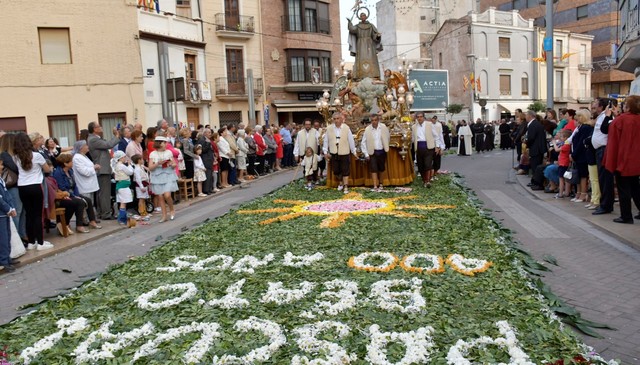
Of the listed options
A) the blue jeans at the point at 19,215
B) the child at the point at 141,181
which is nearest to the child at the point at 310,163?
the child at the point at 141,181

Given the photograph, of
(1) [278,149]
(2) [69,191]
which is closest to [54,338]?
(2) [69,191]

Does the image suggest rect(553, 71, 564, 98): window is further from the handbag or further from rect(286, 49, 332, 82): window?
the handbag

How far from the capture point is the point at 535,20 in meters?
54.9

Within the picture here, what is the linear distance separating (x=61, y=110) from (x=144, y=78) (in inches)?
156

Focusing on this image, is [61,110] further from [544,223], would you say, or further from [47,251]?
[544,223]

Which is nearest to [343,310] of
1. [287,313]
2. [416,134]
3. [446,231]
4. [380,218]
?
[287,313]

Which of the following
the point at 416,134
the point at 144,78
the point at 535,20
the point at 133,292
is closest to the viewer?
the point at 133,292

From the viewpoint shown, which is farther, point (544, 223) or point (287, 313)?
point (544, 223)

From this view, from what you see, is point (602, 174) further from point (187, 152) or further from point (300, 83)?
point (300, 83)

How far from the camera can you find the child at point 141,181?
38.8 feet

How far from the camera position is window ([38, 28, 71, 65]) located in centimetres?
2445

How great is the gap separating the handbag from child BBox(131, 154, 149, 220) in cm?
315

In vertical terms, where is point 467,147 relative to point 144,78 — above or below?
below

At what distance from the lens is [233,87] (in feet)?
111
